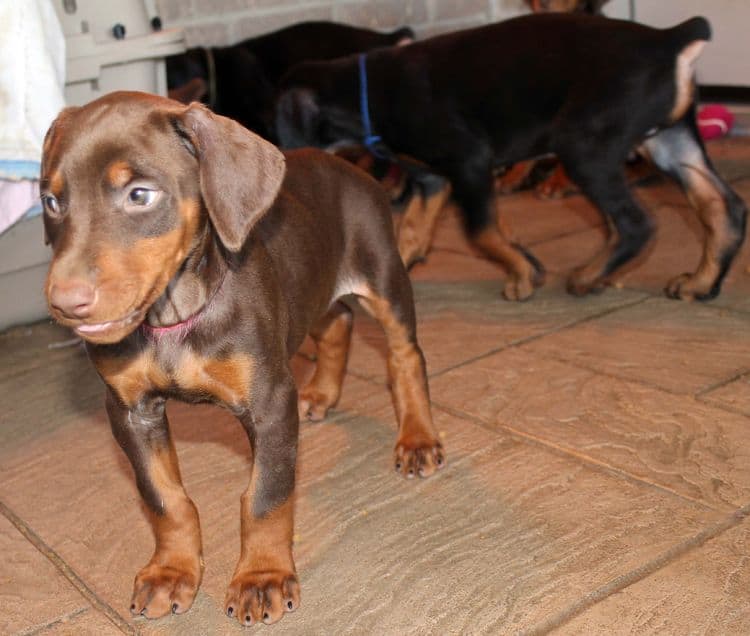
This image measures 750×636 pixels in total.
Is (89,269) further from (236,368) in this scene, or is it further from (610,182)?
(610,182)

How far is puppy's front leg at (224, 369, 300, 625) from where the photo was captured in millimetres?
2846

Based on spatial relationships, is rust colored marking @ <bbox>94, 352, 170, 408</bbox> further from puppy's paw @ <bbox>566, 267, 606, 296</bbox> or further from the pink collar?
puppy's paw @ <bbox>566, 267, 606, 296</bbox>

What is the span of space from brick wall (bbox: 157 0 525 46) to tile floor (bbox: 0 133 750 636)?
3.07 m

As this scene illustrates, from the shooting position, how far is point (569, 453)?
364 centimetres

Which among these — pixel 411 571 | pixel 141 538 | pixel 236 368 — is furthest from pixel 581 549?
pixel 141 538

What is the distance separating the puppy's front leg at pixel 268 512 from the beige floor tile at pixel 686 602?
2.40 feet

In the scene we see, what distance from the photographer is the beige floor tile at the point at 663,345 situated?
13.9 ft

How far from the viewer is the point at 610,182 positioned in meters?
4.99

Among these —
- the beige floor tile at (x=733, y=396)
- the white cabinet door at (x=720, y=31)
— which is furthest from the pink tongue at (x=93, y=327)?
the white cabinet door at (x=720, y=31)

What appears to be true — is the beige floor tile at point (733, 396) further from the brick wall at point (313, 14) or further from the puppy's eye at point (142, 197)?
the brick wall at point (313, 14)

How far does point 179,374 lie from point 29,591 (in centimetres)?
85

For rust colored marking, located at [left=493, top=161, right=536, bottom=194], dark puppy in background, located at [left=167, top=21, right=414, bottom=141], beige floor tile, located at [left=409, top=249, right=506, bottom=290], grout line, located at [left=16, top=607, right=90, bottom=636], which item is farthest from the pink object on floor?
grout line, located at [left=16, top=607, right=90, bottom=636]

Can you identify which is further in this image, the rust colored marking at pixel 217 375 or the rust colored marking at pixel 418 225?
the rust colored marking at pixel 418 225

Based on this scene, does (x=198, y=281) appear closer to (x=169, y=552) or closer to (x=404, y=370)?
(x=169, y=552)
